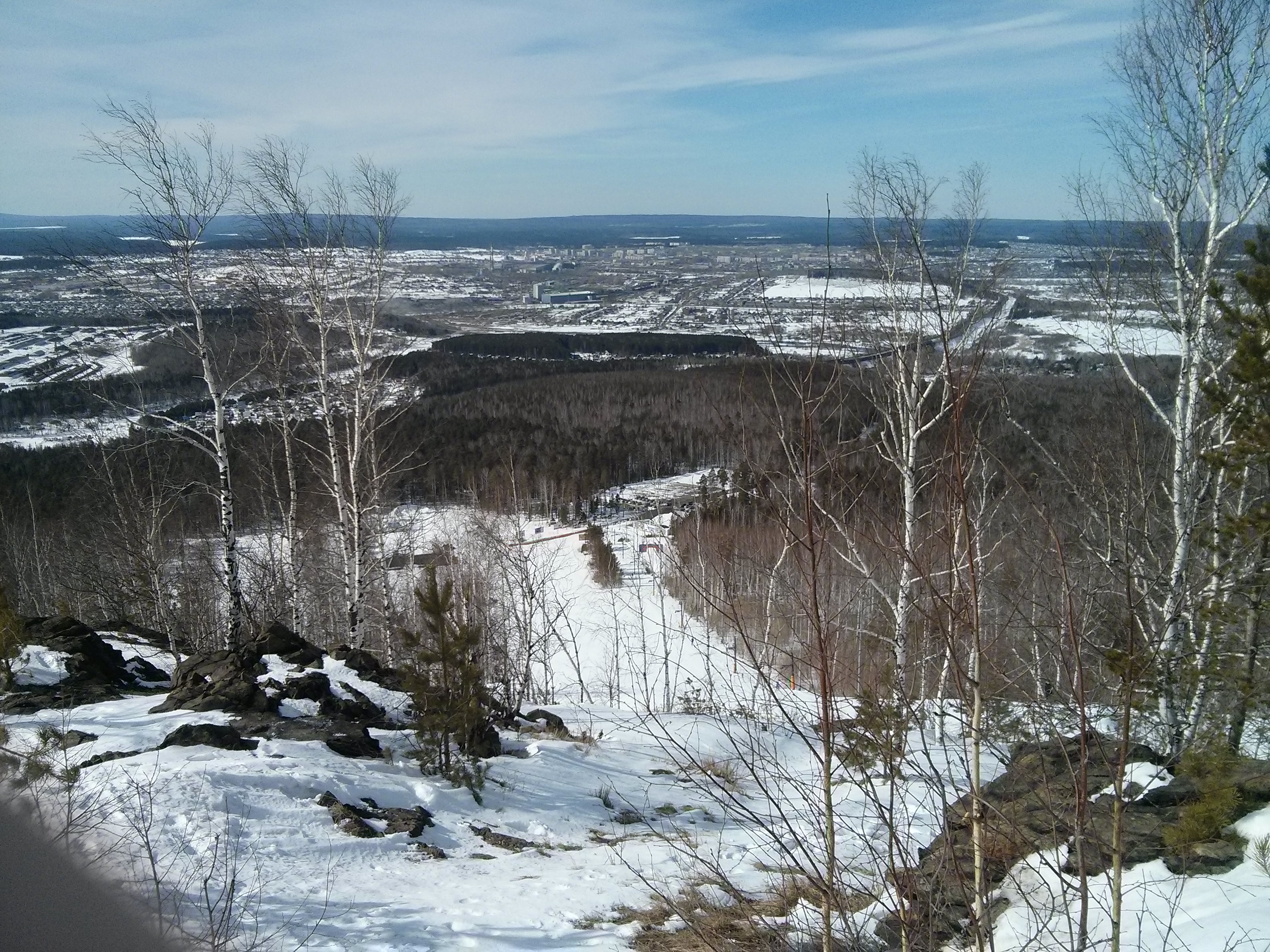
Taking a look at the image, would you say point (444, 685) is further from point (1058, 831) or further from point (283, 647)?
point (1058, 831)

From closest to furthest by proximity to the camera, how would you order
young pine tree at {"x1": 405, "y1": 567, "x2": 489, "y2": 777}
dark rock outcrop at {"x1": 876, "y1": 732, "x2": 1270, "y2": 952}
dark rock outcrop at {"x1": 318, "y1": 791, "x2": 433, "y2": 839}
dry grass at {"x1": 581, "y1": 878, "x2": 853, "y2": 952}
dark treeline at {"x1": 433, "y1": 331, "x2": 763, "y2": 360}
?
dark rock outcrop at {"x1": 876, "y1": 732, "x2": 1270, "y2": 952}
dry grass at {"x1": 581, "y1": 878, "x2": 853, "y2": 952}
dark rock outcrop at {"x1": 318, "y1": 791, "x2": 433, "y2": 839}
young pine tree at {"x1": 405, "y1": 567, "x2": 489, "y2": 777}
dark treeline at {"x1": 433, "y1": 331, "x2": 763, "y2": 360}

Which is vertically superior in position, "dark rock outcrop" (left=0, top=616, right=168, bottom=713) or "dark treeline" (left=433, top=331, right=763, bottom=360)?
"dark treeline" (left=433, top=331, right=763, bottom=360)

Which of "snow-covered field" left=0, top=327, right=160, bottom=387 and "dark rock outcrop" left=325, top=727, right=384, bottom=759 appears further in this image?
"snow-covered field" left=0, top=327, right=160, bottom=387

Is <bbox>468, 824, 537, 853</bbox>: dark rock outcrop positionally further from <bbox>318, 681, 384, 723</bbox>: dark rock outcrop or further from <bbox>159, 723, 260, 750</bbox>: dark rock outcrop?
<bbox>318, 681, 384, 723</bbox>: dark rock outcrop

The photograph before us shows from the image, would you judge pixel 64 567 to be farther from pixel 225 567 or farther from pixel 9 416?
pixel 9 416

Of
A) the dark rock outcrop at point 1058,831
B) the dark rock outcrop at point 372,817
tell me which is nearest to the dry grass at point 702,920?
the dark rock outcrop at point 1058,831

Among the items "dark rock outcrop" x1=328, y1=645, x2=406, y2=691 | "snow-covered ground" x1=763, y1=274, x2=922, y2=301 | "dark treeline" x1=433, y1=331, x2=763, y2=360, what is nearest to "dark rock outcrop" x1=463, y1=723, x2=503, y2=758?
"dark rock outcrop" x1=328, y1=645, x2=406, y2=691
